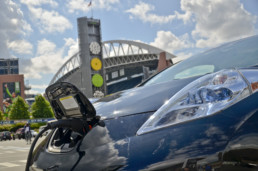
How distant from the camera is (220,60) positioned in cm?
204

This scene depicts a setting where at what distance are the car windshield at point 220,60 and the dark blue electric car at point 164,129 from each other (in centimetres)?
50

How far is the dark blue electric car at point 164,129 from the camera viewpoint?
96 cm

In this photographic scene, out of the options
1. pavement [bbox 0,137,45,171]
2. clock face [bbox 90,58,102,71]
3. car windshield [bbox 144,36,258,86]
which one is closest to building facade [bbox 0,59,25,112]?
clock face [bbox 90,58,102,71]

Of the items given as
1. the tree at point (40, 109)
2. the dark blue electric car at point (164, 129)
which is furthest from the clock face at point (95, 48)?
the dark blue electric car at point (164, 129)

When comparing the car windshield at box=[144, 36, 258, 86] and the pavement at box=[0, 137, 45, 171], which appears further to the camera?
the pavement at box=[0, 137, 45, 171]

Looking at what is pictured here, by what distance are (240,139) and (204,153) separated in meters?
0.14

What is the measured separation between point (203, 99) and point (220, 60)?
1019 millimetres

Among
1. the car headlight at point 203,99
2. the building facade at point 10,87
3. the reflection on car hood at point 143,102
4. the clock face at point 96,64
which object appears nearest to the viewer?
the car headlight at point 203,99

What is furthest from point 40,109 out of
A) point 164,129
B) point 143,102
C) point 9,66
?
point 9,66

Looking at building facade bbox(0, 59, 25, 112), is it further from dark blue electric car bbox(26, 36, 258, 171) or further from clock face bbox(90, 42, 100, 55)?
dark blue electric car bbox(26, 36, 258, 171)

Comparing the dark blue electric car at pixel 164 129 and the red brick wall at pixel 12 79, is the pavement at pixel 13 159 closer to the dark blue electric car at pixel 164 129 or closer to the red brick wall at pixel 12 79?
the dark blue electric car at pixel 164 129

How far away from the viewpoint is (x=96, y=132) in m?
1.26

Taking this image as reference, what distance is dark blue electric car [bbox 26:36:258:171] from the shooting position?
96cm

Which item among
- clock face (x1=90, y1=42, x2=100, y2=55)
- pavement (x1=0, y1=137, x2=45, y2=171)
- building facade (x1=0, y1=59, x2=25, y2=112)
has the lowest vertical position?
pavement (x1=0, y1=137, x2=45, y2=171)
